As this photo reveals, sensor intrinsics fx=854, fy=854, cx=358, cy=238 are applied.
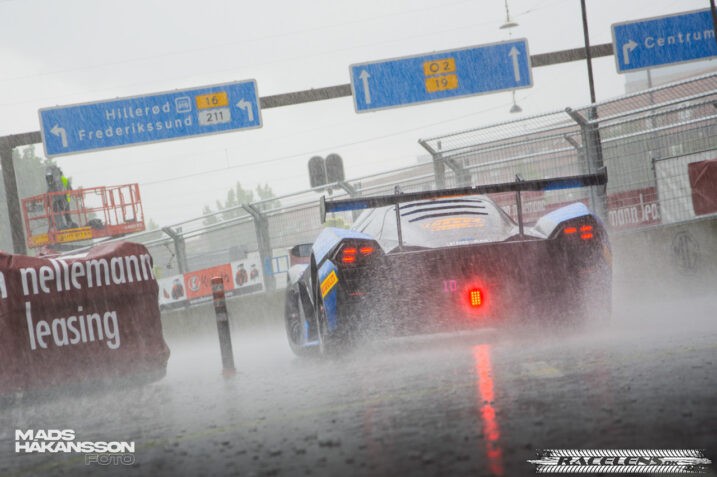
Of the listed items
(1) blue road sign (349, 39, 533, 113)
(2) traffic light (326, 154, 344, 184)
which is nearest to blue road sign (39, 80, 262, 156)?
(2) traffic light (326, 154, 344, 184)

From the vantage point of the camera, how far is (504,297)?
6.30 meters

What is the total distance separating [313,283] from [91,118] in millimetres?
11819

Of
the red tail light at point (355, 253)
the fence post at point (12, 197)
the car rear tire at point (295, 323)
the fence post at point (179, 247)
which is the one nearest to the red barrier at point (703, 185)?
the car rear tire at point (295, 323)

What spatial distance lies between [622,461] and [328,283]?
12.1ft

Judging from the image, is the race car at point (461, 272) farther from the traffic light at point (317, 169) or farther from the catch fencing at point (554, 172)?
the traffic light at point (317, 169)

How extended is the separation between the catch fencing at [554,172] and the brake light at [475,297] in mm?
2281

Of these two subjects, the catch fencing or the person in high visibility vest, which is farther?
the person in high visibility vest

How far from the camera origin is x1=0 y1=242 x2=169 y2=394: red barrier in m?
6.65

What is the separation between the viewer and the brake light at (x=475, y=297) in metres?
6.23

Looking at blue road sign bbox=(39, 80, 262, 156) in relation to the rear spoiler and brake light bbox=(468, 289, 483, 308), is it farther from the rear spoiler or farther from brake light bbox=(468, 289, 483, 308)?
brake light bbox=(468, 289, 483, 308)

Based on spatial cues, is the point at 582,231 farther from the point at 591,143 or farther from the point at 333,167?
the point at 333,167

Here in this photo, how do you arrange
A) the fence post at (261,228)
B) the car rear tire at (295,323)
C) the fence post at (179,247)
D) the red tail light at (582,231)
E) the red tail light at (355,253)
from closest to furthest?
the red tail light at (355,253)
the red tail light at (582,231)
the car rear tire at (295,323)
the fence post at (261,228)
the fence post at (179,247)

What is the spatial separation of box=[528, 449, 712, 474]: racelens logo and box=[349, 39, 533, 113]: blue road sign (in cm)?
1497

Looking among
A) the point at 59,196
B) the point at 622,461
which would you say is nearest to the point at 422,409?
the point at 622,461
